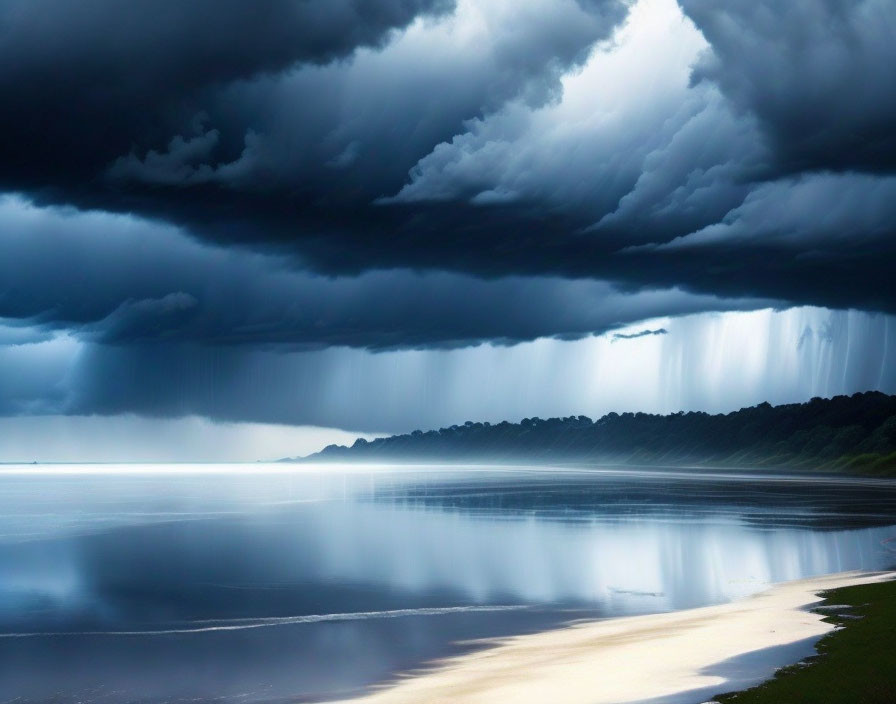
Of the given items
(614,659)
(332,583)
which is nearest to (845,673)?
(614,659)

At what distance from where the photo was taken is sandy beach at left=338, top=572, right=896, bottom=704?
24.2 meters

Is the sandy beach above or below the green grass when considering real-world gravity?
below

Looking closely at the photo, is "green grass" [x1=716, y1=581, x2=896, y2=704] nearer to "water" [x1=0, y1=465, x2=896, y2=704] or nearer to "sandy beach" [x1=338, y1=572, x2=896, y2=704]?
"sandy beach" [x1=338, y1=572, x2=896, y2=704]

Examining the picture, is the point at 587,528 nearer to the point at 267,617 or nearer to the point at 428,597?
the point at 428,597

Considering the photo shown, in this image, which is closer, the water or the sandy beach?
the sandy beach

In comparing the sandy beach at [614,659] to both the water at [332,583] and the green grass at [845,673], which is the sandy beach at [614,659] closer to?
the green grass at [845,673]

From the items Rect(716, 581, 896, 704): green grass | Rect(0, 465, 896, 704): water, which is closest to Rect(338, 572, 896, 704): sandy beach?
Rect(716, 581, 896, 704): green grass

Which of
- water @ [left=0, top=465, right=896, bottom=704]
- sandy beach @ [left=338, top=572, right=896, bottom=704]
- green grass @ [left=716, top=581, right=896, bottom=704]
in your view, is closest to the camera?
green grass @ [left=716, top=581, right=896, bottom=704]

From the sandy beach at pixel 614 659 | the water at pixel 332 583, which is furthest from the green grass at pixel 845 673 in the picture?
the water at pixel 332 583

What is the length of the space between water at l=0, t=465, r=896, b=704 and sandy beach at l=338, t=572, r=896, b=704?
1728 millimetres

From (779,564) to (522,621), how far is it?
69.7ft

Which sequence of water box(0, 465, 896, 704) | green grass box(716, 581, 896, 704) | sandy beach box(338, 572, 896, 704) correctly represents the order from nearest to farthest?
green grass box(716, 581, 896, 704) → sandy beach box(338, 572, 896, 704) → water box(0, 465, 896, 704)

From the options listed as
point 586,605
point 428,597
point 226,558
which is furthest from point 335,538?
point 586,605

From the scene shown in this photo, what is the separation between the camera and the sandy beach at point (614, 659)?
952 inches
